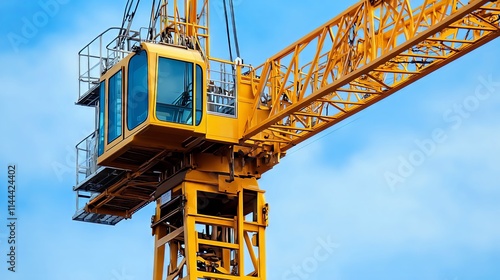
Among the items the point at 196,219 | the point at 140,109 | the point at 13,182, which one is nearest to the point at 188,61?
the point at 140,109

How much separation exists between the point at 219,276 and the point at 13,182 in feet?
29.2

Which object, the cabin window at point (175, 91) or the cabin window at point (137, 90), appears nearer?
the cabin window at point (175, 91)

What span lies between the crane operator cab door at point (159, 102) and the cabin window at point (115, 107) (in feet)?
0.09

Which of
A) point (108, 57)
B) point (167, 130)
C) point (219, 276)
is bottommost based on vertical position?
point (219, 276)

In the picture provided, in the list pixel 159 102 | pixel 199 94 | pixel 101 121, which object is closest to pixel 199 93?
pixel 199 94

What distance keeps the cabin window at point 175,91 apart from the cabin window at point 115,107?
1.81m

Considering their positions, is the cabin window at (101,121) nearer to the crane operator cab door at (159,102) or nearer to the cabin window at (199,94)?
the crane operator cab door at (159,102)

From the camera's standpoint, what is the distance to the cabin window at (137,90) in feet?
121

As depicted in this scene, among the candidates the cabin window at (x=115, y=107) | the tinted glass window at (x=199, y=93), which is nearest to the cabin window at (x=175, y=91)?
the tinted glass window at (x=199, y=93)

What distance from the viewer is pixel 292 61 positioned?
36.8 metres

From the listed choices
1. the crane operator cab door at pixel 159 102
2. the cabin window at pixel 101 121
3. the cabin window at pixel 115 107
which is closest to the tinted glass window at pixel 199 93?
the crane operator cab door at pixel 159 102

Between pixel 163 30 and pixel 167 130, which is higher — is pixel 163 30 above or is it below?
above

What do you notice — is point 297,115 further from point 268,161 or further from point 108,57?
point 108,57

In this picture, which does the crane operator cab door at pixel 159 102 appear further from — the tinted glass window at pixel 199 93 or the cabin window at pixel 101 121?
the cabin window at pixel 101 121
